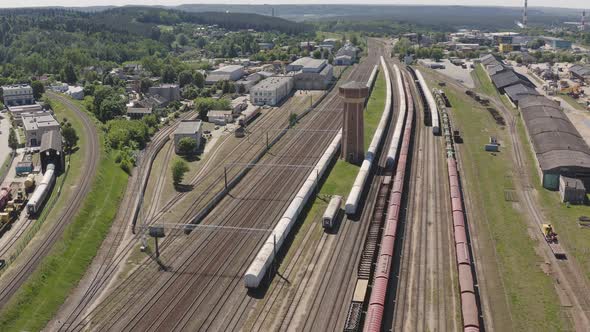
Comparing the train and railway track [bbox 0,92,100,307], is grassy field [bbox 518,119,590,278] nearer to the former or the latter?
railway track [bbox 0,92,100,307]

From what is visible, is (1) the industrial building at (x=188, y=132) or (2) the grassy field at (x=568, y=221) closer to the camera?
(2) the grassy field at (x=568, y=221)

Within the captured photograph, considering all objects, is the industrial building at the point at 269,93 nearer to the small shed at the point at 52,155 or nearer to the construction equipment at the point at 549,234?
the small shed at the point at 52,155

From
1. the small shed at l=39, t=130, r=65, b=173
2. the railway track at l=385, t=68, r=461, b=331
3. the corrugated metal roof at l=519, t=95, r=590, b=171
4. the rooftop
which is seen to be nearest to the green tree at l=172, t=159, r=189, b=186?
the rooftop

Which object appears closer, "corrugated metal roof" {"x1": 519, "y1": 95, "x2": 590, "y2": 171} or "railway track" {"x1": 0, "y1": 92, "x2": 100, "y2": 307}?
"railway track" {"x1": 0, "y1": 92, "x2": 100, "y2": 307}

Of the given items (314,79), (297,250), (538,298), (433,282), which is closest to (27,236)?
(297,250)

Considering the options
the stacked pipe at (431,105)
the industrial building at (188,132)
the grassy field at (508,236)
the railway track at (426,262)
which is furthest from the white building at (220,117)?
the grassy field at (508,236)

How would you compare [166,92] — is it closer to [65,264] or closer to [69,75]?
[69,75]

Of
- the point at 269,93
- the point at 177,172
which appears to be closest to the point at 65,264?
the point at 177,172
